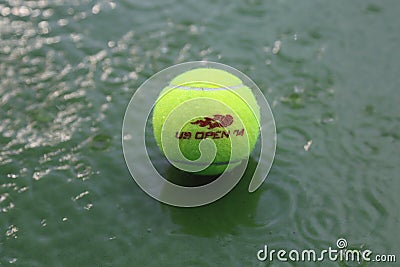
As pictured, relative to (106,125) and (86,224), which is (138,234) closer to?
(86,224)

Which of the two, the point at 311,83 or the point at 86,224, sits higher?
the point at 311,83

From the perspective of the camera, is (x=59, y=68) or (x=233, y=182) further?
(x=59, y=68)

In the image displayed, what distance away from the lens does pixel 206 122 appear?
1.28 metres

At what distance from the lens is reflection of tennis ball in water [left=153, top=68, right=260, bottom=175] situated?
1.28 metres

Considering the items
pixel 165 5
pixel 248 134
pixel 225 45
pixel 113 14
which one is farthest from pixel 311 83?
pixel 113 14

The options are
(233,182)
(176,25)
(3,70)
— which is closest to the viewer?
(233,182)

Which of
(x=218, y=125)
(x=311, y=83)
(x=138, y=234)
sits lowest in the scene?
(x=138, y=234)

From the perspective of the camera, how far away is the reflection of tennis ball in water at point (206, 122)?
50.6 inches

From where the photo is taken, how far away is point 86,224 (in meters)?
1.32

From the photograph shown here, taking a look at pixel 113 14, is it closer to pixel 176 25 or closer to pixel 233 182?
pixel 176 25

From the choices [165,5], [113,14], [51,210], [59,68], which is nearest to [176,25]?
[165,5]

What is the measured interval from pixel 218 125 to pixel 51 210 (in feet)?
1.55

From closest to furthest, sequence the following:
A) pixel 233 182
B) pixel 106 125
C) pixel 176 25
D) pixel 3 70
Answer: pixel 233 182 < pixel 106 125 < pixel 3 70 < pixel 176 25

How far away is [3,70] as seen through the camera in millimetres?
1672
